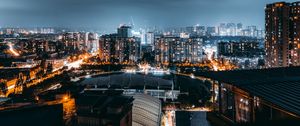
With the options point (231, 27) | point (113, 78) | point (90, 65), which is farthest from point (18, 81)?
point (231, 27)

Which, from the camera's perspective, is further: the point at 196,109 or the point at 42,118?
the point at 196,109

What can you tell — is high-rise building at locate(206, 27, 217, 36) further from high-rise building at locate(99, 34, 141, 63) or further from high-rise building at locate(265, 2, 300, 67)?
high-rise building at locate(265, 2, 300, 67)

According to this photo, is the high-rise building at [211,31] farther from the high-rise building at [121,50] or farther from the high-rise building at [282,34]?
the high-rise building at [282,34]

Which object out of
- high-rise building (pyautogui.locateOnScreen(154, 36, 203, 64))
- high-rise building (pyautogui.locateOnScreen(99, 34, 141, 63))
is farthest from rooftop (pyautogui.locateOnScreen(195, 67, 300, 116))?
high-rise building (pyautogui.locateOnScreen(99, 34, 141, 63))

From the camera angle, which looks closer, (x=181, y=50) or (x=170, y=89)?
(x=170, y=89)

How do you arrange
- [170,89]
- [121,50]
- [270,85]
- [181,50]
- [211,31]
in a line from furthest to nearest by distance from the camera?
[211,31] → [121,50] → [181,50] → [170,89] → [270,85]

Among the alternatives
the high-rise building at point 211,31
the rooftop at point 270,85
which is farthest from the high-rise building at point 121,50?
the high-rise building at point 211,31

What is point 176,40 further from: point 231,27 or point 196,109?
point 231,27

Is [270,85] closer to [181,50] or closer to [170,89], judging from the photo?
[170,89]

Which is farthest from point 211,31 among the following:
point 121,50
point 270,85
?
point 270,85
